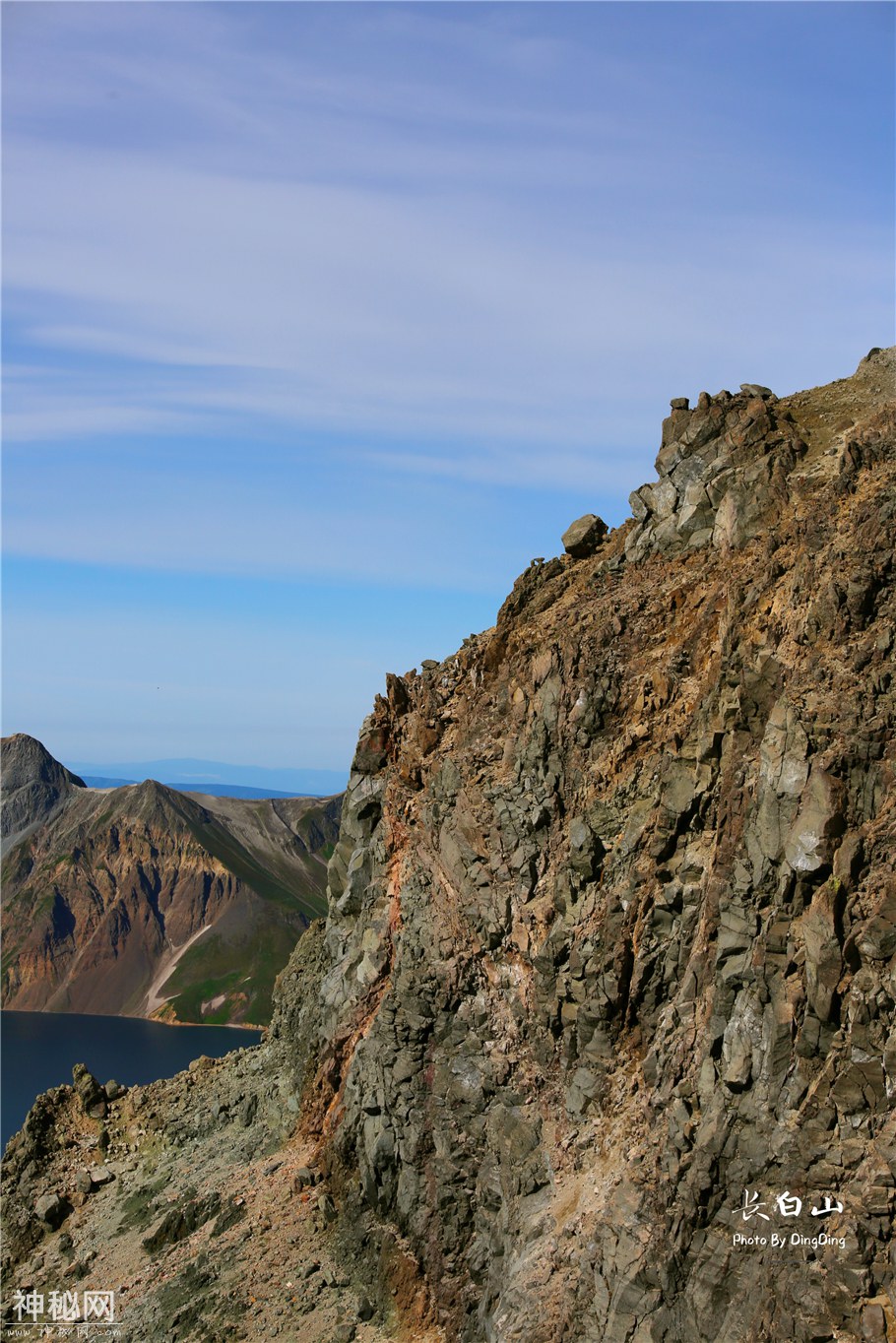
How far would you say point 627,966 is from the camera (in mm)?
40344

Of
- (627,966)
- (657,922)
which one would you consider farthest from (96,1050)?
(657,922)

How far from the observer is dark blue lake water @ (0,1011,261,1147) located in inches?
6255

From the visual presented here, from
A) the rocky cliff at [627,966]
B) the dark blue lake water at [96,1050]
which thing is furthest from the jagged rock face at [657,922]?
the dark blue lake water at [96,1050]

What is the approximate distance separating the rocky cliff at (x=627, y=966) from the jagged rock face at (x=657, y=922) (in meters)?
0.12

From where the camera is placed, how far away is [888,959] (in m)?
30.5

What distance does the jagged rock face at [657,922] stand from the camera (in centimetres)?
3167

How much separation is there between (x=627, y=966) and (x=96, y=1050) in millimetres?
157928

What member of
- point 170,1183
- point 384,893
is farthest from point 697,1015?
point 170,1183

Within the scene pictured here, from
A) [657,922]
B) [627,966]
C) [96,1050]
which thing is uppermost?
[657,922]

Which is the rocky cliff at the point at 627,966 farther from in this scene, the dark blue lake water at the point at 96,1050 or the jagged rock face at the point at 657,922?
the dark blue lake water at the point at 96,1050

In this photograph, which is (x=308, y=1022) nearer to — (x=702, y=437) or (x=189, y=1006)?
(x=702, y=437)

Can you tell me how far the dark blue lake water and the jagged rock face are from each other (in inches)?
4258

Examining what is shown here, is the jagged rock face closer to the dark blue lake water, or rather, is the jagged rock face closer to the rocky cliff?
the rocky cliff

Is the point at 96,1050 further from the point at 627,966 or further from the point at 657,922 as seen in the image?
the point at 657,922
